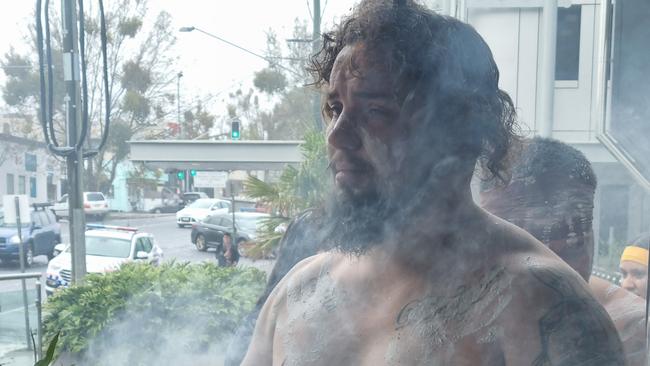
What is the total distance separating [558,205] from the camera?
135 cm

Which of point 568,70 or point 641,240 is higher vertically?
point 568,70

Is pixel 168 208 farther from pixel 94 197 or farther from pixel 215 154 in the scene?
pixel 215 154

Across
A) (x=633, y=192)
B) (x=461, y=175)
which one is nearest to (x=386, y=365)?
(x=461, y=175)

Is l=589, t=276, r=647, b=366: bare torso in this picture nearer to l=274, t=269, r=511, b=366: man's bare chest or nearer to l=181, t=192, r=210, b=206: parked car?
l=274, t=269, r=511, b=366: man's bare chest

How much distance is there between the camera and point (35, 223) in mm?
8578

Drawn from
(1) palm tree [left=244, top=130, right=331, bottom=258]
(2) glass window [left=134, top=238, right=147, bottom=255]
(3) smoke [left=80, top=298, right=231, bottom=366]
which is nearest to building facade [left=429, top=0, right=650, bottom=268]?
(3) smoke [left=80, top=298, right=231, bottom=366]

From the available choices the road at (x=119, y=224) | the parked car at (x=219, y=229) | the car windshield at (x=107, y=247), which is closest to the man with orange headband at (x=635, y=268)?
the road at (x=119, y=224)

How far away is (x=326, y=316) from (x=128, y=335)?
228cm

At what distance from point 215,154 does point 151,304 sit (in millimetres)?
1936

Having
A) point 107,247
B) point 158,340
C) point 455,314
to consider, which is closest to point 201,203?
point 107,247

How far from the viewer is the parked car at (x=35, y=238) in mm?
8445

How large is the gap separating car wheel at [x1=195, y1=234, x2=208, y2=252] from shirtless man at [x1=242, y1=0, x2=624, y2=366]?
5.69 m

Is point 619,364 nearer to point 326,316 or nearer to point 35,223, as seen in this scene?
point 326,316

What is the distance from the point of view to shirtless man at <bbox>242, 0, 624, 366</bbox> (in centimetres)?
85
